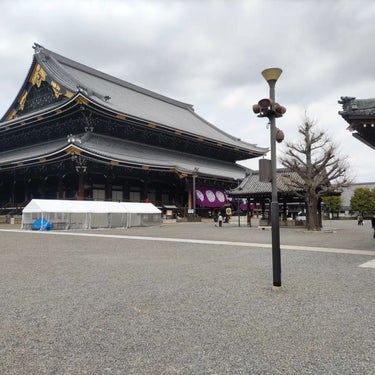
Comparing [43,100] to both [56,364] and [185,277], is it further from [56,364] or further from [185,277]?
[56,364]

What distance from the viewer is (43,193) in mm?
39969

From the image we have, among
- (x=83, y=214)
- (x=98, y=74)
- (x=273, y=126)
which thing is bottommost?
(x=83, y=214)

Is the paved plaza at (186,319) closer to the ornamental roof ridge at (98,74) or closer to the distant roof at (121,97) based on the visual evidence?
the distant roof at (121,97)

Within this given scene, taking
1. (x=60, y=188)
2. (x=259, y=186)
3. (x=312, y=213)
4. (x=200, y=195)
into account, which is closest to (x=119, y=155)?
(x=60, y=188)

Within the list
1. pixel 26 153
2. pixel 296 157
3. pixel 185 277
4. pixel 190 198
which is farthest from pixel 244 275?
pixel 26 153

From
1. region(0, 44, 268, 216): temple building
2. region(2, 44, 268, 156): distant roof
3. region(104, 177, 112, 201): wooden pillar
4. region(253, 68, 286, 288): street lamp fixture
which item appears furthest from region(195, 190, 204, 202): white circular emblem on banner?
region(253, 68, 286, 288): street lamp fixture

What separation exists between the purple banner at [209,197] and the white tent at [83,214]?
1333 cm

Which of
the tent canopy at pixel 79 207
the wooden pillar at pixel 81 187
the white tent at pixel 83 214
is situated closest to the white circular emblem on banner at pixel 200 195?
the tent canopy at pixel 79 207

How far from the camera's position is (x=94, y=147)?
34625 millimetres

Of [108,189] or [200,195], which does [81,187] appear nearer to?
[108,189]

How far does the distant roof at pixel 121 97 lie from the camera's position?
126 feet

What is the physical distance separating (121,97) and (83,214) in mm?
23333

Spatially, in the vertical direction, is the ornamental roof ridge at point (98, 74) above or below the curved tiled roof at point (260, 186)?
above

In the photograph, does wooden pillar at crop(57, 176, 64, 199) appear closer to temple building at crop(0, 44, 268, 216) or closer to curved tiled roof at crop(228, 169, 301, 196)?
temple building at crop(0, 44, 268, 216)
